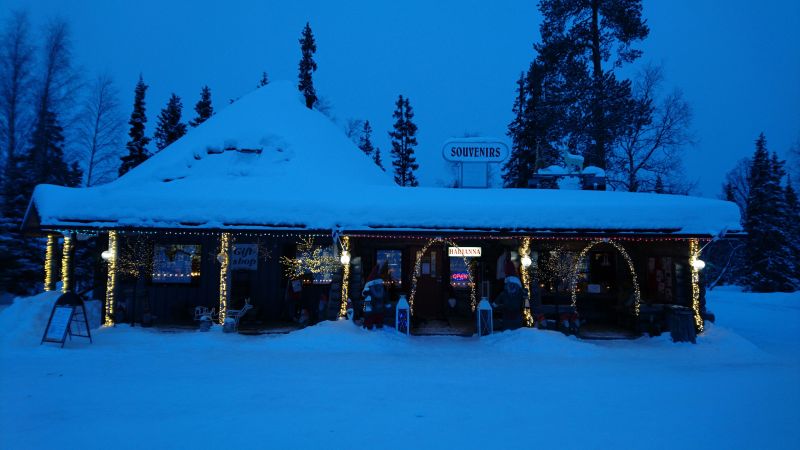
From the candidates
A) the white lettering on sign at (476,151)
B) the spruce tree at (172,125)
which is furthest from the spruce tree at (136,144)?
the white lettering on sign at (476,151)

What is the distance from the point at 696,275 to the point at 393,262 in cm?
854

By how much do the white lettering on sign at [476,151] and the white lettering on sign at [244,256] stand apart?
7.00 meters

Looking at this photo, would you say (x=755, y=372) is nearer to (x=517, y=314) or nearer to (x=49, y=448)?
(x=517, y=314)

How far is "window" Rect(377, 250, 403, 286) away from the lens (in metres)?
14.4

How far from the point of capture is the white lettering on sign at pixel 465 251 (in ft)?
45.7

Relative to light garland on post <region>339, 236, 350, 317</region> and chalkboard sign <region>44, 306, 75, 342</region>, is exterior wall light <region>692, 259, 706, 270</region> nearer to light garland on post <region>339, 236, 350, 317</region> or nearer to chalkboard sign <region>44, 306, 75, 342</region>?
light garland on post <region>339, 236, 350, 317</region>

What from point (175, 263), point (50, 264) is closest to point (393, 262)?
point (175, 263)

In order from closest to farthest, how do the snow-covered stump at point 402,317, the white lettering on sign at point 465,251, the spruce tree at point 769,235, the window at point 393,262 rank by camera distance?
the snow-covered stump at point 402,317 → the white lettering on sign at point 465,251 → the window at point 393,262 → the spruce tree at point 769,235

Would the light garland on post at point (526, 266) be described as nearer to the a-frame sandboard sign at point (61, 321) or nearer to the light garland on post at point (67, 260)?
the a-frame sandboard sign at point (61, 321)

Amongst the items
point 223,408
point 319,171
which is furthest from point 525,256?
point 223,408

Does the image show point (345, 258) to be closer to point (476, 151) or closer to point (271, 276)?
point (271, 276)

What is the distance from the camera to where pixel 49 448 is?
480cm

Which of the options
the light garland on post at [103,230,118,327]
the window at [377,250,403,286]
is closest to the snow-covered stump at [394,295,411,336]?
the window at [377,250,403,286]

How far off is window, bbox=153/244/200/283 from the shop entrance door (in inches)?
269
